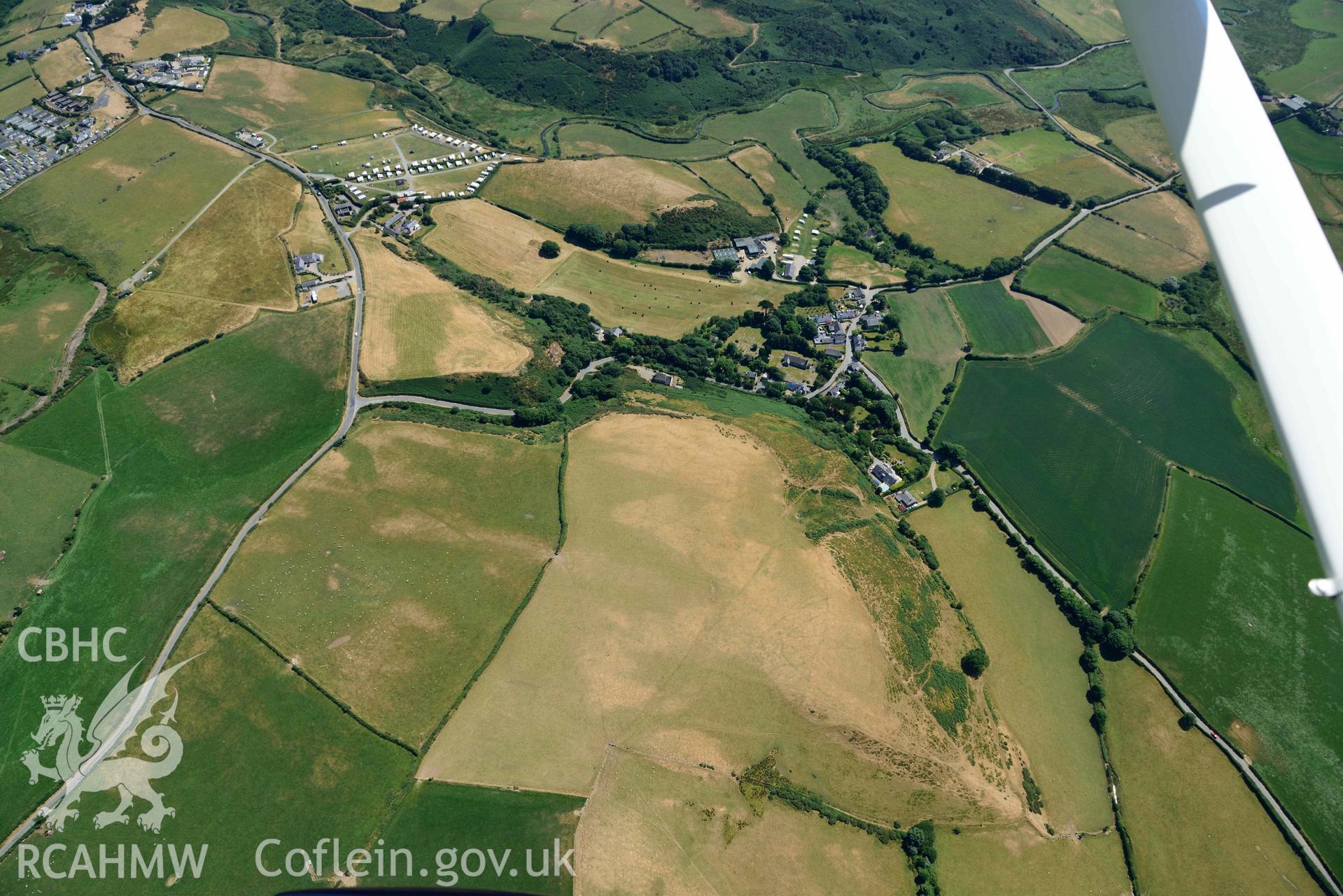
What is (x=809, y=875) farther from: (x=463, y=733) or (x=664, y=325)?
(x=664, y=325)

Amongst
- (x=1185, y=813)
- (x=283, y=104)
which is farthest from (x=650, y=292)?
(x=1185, y=813)

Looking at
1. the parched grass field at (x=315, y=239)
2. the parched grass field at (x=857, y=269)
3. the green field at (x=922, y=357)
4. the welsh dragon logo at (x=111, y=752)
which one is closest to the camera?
the welsh dragon logo at (x=111, y=752)

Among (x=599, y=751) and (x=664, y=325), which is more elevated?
(x=664, y=325)

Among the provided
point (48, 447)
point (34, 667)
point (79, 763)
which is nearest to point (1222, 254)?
point (79, 763)

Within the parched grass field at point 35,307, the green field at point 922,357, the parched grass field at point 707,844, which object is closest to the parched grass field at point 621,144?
the green field at point 922,357

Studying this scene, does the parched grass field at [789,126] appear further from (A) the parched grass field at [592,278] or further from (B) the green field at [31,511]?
(B) the green field at [31,511]

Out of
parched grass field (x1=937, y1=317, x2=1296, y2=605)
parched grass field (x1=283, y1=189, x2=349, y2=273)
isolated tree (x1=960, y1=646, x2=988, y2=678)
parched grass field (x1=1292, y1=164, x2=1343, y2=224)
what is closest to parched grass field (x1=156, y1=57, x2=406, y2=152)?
parched grass field (x1=283, y1=189, x2=349, y2=273)

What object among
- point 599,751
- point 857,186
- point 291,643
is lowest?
point 291,643
